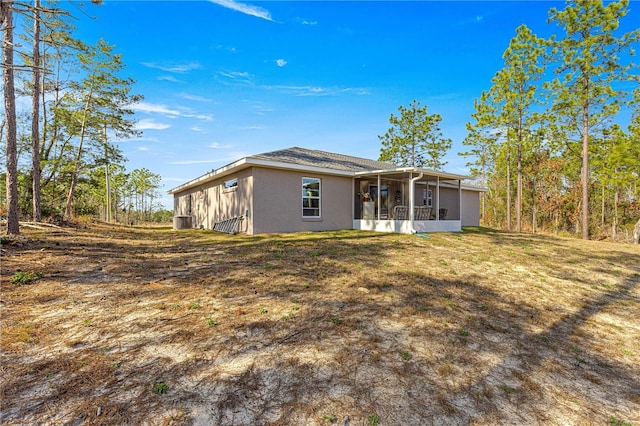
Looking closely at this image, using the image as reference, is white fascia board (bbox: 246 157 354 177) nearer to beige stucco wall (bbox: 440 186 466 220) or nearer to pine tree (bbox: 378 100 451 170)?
beige stucco wall (bbox: 440 186 466 220)

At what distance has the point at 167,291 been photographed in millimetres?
4039

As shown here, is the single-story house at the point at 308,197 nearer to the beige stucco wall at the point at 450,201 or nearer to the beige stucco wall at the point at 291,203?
the beige stucco wall at the point at 291,203

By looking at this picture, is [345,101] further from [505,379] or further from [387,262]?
[505,379]

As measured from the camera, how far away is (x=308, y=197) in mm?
11797

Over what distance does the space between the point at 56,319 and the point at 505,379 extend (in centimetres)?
447

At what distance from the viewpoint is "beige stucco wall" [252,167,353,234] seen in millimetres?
10672

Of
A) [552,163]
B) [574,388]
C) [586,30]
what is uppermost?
[586,30]

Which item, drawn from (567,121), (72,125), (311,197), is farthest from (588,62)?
(72,125)

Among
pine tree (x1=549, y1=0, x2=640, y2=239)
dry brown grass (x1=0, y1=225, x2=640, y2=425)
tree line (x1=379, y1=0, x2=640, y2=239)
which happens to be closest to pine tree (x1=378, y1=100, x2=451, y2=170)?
tree line (x1=379, y1=0, x2=640, y2=239)

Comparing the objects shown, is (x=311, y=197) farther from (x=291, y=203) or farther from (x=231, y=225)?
(x=231, y=225)

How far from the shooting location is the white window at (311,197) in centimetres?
1170

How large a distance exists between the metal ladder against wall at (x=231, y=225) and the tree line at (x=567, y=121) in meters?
17.0

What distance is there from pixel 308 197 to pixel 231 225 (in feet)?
11.3

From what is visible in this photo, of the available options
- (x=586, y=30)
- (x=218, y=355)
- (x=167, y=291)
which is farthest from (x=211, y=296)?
(x=586, y=30)
